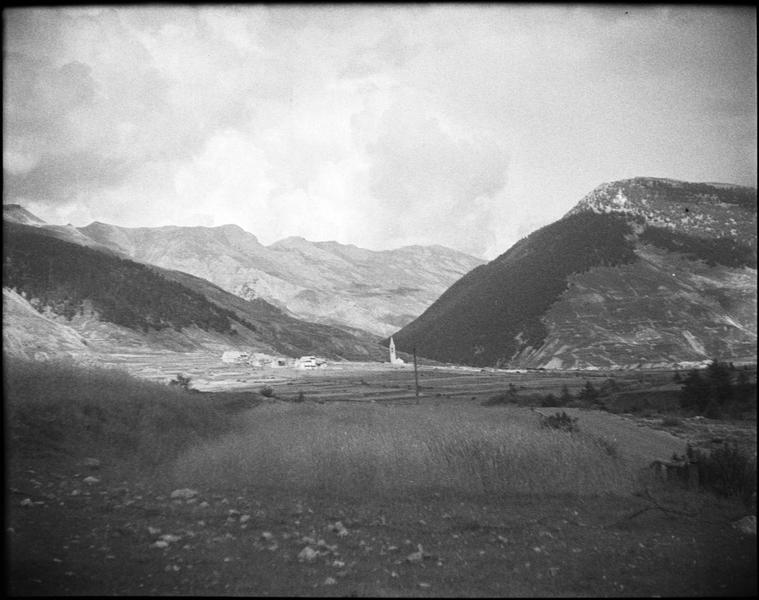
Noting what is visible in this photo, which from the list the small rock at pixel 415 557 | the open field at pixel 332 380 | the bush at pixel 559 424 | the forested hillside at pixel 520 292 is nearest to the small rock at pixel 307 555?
the small rock at pixel 415 557

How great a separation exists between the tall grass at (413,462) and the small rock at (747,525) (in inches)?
110

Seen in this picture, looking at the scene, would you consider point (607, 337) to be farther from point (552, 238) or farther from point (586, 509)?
point (586, 509)

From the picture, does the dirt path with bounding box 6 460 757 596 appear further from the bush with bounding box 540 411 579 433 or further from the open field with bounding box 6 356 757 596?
the bush with bounding box 540 411 579 433

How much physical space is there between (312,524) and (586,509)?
6.36 meters

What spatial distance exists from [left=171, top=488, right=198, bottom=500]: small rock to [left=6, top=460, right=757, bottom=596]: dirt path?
0.14 ft

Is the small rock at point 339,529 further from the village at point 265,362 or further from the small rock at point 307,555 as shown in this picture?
the village at point 265,362

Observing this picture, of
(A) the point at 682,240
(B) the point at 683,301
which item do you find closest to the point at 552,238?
(A) the point at 682,240

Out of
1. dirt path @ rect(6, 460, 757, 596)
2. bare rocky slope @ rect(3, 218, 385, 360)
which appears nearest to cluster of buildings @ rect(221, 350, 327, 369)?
bare rocky slope @ rect(3, 218, 385, 360)

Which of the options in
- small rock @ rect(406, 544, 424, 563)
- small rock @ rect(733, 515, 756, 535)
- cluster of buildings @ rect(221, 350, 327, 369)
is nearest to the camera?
small rock @ rect(406, 544, 424, 563)

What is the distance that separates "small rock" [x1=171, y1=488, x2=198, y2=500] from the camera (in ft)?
31.2

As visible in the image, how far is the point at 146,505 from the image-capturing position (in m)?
8.84

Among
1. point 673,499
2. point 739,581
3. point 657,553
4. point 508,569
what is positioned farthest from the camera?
point 673,499

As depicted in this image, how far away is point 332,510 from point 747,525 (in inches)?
332

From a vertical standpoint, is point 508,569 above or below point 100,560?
below
